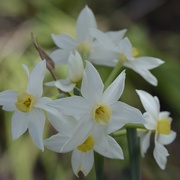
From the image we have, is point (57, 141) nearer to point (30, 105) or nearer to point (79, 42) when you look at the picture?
point (30, 105)

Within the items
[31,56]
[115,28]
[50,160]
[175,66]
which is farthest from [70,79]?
[115,28]

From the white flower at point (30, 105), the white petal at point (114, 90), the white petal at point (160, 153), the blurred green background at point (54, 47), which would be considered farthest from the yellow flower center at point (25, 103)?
the blurred green background at point (54, 47)

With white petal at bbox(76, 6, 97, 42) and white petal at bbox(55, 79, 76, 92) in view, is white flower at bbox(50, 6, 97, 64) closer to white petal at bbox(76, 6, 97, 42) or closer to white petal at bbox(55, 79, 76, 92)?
white petal at bbox(76, 6, 97, 42)

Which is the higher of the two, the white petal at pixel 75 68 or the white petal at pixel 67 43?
the white petal at pixel 75 68

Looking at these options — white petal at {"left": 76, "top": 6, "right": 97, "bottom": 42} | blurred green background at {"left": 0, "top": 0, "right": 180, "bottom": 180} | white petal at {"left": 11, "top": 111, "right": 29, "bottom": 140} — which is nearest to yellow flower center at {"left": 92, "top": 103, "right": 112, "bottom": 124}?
white petal at {"left": 11, "top": 111, "right": 29, "bottom": 140}

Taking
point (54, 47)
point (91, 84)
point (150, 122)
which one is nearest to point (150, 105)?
point (150, 122)

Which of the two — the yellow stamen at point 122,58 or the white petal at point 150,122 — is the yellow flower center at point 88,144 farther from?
the yellow stamen at point 122,58
